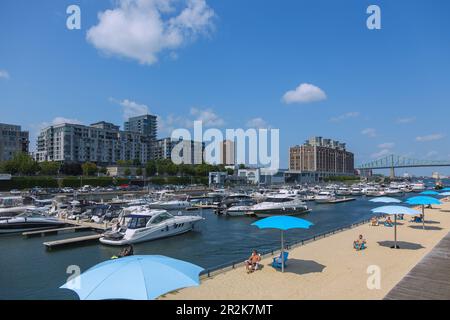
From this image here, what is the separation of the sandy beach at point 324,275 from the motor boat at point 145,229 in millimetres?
14851

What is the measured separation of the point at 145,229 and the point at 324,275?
19.4 metres

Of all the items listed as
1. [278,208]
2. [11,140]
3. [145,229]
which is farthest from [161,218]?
[11,140]

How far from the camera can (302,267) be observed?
17797 millimetres

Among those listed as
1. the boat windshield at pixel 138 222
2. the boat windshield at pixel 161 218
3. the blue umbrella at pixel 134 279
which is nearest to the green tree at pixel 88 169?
the boat windshield at pixel 161 218

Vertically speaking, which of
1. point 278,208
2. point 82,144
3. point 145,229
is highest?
point 82,144

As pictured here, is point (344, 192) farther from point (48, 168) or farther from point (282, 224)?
point (282, 224)

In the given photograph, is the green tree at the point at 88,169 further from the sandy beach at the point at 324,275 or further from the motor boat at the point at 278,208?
the sandy beach at the point at 324,275

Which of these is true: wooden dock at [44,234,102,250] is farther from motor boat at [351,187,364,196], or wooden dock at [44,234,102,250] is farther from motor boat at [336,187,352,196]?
motor boat at [351,187,364,196]

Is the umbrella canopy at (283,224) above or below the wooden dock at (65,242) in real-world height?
above

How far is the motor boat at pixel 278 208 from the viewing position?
51.1 meters

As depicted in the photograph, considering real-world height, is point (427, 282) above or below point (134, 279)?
below

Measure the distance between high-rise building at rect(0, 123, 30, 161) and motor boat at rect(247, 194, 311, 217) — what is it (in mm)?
135254
